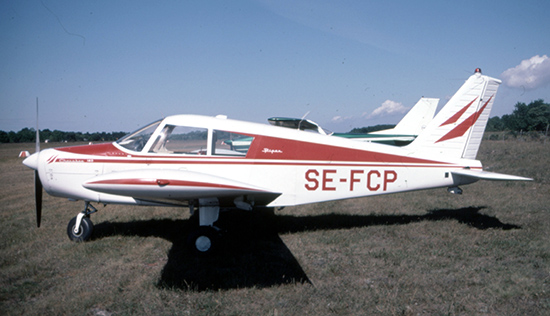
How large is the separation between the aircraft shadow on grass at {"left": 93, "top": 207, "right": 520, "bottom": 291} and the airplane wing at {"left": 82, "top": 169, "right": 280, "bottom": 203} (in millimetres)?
1096

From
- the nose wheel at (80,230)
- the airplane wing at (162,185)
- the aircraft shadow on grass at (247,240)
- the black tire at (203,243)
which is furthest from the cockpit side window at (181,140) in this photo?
the nose wheel at (80,230)

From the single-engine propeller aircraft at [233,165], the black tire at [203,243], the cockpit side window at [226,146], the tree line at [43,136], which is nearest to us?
the black tire at [203,243]

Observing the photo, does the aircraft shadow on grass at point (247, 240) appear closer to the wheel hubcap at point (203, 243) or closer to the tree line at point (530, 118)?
the wheel hubcap at point (203, 243)

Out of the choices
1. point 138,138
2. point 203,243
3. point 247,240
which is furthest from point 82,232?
point 247,240

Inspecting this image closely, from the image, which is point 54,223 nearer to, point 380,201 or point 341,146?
point 341,146

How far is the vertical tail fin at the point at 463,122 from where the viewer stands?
254 inches

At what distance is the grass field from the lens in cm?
380

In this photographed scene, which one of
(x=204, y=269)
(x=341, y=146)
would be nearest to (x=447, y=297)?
(x=341, y=146)

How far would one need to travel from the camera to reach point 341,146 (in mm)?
5762

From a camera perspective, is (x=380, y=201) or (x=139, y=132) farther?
(x=380, y=201)

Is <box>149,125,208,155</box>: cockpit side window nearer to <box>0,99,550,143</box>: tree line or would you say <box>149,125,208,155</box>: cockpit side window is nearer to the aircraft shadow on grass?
the aircraft shadow on grass

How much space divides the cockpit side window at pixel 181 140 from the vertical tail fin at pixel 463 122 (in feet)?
12.9

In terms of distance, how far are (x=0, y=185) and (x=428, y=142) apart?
16.0 meters

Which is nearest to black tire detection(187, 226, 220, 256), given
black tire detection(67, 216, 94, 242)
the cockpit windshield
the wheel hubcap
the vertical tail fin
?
the wheel hubcap
